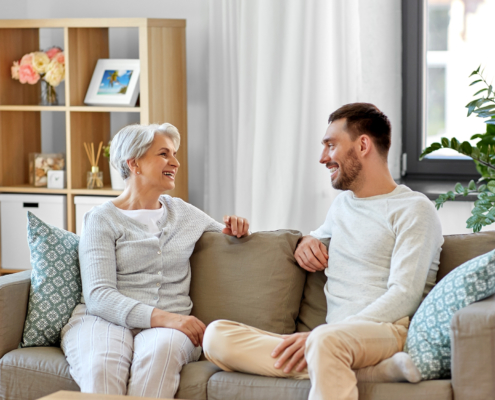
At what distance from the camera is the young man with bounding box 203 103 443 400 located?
1641 millimetres

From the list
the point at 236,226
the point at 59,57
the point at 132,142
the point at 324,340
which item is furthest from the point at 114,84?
the point at 324,340

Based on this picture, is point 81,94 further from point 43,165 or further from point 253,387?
point 253,387

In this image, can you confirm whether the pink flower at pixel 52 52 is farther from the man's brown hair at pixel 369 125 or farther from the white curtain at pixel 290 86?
the man's brown hair at pixel 369 125

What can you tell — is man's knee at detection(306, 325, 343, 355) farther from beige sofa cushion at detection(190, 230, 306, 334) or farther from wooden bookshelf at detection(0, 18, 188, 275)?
wooden bookshelf at detection(0, 18, 188, 275)

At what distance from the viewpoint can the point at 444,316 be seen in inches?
65.3

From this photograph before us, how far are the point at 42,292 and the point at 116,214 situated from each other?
1.13 feet

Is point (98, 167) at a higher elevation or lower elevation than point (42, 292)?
higher

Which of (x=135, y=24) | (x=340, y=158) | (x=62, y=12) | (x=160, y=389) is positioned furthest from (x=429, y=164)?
(x=62, y=12)

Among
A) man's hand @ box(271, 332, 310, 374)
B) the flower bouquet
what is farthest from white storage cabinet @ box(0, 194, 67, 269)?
man's hand @ box(271, 332, 310, 374)

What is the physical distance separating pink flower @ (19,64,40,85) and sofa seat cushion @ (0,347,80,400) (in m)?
1.81

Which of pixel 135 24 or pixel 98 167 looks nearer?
pixel 135 24

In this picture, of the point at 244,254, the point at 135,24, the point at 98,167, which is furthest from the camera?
the point at 98,167

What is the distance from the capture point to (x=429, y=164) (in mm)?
3273

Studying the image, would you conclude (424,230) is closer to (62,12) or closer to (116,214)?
(116,214)
